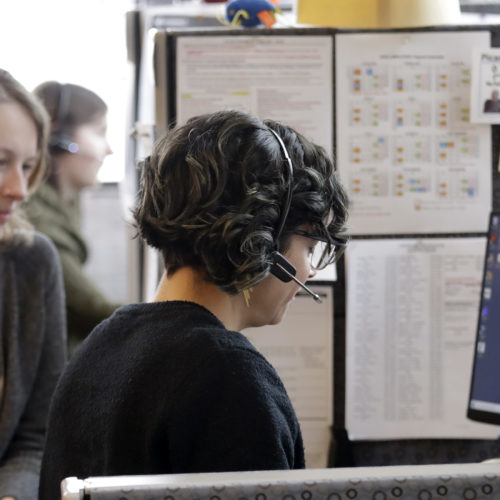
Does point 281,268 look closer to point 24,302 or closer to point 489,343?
point 489,343

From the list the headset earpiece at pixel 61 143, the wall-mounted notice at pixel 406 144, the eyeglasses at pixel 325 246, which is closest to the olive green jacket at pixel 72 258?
the headset earpiece at pixel 61 143

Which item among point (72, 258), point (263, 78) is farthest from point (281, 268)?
point (72, 258)

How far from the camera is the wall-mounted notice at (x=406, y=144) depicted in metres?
1.36

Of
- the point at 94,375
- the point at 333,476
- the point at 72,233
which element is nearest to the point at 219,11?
→ the point at 72,233

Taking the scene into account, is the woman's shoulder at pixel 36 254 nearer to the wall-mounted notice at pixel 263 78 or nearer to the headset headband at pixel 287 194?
the wall-mounted notice at pixel 263 78

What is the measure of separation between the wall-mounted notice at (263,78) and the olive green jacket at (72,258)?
72 centimetres

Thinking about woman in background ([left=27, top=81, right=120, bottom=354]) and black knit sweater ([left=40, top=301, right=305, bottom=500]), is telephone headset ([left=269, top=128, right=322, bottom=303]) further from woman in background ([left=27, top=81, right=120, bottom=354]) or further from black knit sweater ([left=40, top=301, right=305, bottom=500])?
woman in background ([left=27, top=81, right=120, bottom=354])

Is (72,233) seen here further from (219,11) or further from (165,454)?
(165,454)

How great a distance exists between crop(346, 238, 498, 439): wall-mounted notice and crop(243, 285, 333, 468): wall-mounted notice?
1.6 inches

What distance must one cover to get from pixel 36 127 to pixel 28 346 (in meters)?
0.38

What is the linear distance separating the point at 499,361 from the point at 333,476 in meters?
0.72

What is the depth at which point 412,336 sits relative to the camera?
137 centimetres

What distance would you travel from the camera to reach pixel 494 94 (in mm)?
1342

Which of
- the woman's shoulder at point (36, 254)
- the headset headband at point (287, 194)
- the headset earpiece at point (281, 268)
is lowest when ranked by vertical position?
the woman's shoulder at point (36, 254)
